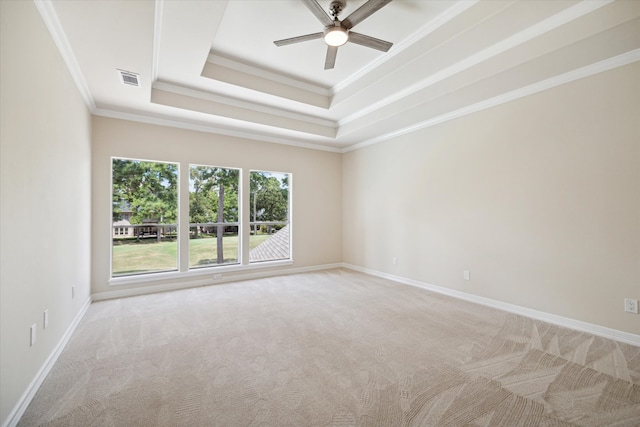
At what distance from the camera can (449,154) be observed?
4.24 metres

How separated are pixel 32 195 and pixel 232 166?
10.8 feet

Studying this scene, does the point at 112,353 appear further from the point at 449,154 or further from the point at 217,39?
the point at 449,154

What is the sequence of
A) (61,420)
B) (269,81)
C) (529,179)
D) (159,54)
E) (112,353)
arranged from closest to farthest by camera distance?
1. (61,420)
2. (112,353)
3. (159,54)
4. (529,179)
5. (269,81)

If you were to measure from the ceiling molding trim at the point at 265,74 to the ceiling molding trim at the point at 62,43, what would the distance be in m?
1.38

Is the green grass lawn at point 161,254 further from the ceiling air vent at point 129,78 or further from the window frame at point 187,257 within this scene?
the ceiling air vent at point 129,78

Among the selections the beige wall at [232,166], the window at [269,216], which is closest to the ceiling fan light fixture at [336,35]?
the beige wall at [232,166]

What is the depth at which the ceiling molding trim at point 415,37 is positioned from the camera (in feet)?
8.61

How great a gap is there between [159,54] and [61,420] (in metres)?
3.32

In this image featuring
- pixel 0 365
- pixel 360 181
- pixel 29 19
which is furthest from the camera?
pixel 360 181

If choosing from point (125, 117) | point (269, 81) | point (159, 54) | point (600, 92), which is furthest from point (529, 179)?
point (125, 117)

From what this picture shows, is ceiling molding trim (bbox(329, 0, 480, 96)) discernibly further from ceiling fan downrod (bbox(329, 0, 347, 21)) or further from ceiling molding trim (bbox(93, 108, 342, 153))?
ceiling molding trim (bbox(93, 108, 342, 153))

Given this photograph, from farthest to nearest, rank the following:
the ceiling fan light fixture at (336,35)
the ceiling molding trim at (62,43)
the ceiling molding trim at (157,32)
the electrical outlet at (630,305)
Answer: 1. the electrical outlet at (630,305)
2. the ceiling fan light fixture at (336,35)
3. the ceiling molding trim at (157,32)
4. the ceiling molding trim at (62,43)

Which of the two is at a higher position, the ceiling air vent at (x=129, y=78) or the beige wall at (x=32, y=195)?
the ceiling air vent at (x=129, y=78)

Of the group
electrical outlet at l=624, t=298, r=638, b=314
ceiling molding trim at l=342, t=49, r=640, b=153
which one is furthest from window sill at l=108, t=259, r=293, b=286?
electrical outlet at l=624, t=298, r=638, b=314
